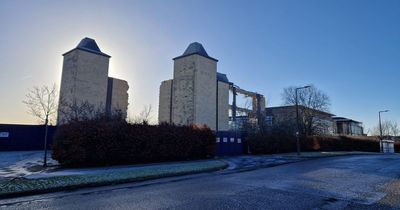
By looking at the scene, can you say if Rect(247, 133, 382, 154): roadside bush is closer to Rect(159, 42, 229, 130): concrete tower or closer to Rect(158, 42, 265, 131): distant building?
Rect(158, 42, 265, 131): distant building

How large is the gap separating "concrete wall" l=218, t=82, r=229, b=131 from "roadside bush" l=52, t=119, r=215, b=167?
31239mm

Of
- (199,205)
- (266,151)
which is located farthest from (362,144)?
(199,205)

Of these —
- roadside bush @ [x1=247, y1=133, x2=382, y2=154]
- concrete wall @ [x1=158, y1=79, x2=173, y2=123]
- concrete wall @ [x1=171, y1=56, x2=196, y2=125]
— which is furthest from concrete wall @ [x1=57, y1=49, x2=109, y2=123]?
roadside bush @ [x1=247, y1=133, x2=382, y2=154]

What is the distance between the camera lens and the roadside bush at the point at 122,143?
15.2 metres

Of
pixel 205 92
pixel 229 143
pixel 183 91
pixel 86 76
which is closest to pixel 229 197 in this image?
pixel 229 143

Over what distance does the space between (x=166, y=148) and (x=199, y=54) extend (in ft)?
106

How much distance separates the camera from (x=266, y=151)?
30453 millimetres

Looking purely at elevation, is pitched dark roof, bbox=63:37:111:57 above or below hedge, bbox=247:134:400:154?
above

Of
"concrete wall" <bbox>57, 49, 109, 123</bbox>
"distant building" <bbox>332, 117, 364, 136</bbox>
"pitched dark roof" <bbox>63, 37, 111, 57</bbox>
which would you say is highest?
"pitched dark roof" <bbox>63, 37, 111, 57</bbox>

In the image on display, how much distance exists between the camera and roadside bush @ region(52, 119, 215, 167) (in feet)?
49.7

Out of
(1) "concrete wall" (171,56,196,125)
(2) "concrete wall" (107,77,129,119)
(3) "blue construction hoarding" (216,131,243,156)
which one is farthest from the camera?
(2) "concrete wall" (107,77,129,119)

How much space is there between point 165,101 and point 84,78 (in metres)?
16.5

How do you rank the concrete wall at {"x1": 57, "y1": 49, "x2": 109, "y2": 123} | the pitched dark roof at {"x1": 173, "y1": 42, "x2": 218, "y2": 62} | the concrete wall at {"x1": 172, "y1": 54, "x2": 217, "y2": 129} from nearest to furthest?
the concrete wall at {"x1": 57, "y1": 49, "x2": 109, "y2": 123}
the concrete wall at {"x1": 172, "y1": 54, "x2": 217, "y2": 129}
the pitched dark roof at {"x1": 173, "y1": 42, "x2": 218, "y2": 62}

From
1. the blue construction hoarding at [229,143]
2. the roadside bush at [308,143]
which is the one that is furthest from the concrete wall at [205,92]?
the blue construction hoarding at [229,143]
